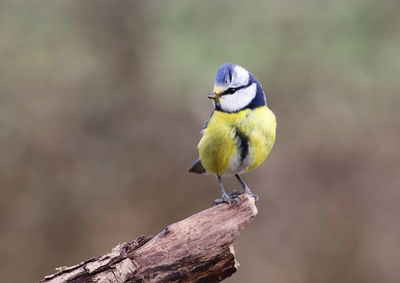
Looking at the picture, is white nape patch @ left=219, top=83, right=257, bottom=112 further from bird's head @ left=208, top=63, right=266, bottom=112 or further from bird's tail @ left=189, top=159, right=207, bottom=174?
bird's tail @ left=189, top=159, right=207, bottom=174

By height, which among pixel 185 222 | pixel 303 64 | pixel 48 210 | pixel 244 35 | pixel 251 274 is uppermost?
pixel 244 35

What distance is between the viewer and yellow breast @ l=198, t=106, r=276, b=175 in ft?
14.3

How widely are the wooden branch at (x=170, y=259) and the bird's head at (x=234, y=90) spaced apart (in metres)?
0.87

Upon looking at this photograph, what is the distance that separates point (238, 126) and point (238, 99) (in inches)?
7.0

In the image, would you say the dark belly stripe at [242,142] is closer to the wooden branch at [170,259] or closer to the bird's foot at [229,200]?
the bird's foot at [229,200]

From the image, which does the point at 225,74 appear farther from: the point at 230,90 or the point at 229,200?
the point at 229,200

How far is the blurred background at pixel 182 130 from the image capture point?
7.70m

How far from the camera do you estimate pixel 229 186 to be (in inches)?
294

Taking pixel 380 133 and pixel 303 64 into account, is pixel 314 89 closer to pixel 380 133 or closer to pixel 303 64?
pixel 303 64

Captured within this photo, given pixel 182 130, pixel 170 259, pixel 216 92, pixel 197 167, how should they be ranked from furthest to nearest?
pixel 182 130 → pixel 197 167 → pixel 216 92 → pixel 170 259

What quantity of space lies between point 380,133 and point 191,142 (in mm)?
2399

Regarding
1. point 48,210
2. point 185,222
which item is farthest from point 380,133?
point 185,222

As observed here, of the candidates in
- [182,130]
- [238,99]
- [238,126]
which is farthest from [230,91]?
[182,130]

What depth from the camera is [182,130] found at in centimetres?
809
